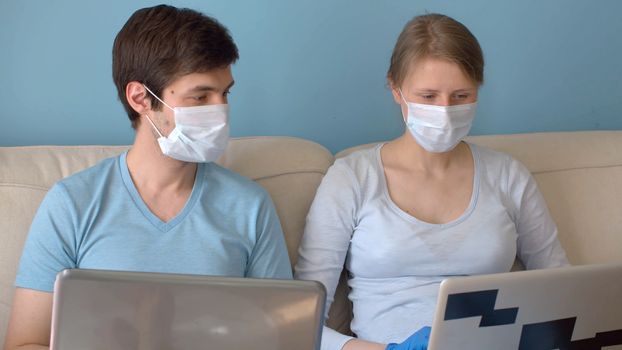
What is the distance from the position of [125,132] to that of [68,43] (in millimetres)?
240

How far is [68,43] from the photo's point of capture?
196cm

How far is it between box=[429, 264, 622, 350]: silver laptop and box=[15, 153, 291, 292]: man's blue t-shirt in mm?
579

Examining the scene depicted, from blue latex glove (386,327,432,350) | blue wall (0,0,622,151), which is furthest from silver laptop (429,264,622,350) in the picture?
blue wall (0,0,622,151)

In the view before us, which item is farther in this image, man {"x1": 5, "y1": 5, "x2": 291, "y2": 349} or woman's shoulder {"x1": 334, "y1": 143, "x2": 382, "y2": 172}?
woman's shoulder {"x1": 334, "y1": 143, "x2": 382, "y2": 172}

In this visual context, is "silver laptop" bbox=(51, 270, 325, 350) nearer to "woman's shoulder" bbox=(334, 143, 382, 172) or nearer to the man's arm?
the man's arm

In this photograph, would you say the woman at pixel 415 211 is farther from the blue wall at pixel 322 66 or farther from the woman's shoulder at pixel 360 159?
the blue wall at pixel 322 66

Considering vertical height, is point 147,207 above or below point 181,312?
below

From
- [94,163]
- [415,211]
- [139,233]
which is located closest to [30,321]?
[139,233]

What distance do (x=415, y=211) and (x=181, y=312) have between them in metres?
0.87

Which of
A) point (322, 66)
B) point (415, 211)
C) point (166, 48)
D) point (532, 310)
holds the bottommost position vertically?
point (415, 211)

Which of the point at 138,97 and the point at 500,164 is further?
the point at 500,164

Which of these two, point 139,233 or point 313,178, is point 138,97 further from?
point 313,178

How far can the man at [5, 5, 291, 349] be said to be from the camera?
5.02 ft

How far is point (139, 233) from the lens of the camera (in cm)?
156
